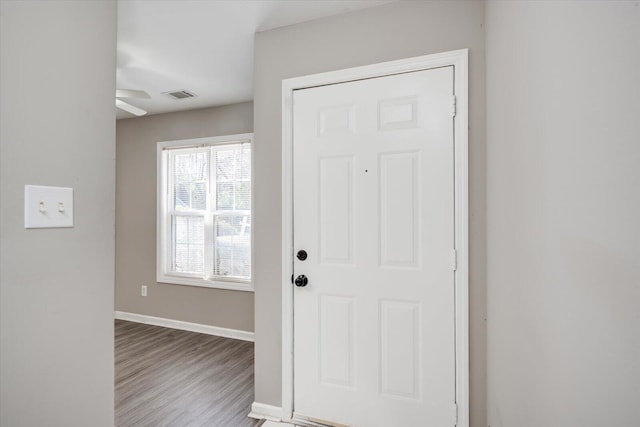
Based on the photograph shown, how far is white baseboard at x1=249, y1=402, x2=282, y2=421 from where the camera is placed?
6.77ft

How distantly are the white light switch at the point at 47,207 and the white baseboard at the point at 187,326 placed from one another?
2.80 m

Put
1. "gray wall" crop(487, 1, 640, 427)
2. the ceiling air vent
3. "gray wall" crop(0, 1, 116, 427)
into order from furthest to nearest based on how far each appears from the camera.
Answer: the ceiling air vent < "gray wall" crop(0, 1, 116, 427) < "gray wall" crop(487, 1, 640, 427)

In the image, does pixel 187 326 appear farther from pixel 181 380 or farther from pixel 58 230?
pixel 58 230

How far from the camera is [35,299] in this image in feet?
3.12

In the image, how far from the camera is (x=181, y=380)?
8.52ft

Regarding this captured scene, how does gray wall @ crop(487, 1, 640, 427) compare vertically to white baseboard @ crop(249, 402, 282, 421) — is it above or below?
above

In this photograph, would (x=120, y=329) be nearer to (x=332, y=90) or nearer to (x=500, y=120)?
(x=332, y=90)

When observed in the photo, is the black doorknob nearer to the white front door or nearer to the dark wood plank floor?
the white front door

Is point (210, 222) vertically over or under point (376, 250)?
over

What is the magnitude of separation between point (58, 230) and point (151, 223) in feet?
A: 10.7

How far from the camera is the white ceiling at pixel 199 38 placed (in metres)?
1.90

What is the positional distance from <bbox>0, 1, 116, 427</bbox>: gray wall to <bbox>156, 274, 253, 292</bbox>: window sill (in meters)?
2.37

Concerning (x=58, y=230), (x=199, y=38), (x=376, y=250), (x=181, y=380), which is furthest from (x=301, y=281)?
(x=199, y=38)

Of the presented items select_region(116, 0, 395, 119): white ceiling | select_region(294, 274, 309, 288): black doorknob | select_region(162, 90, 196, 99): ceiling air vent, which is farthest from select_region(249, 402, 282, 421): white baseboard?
select_region(162, 90, 196, 99): ceiling air vent
